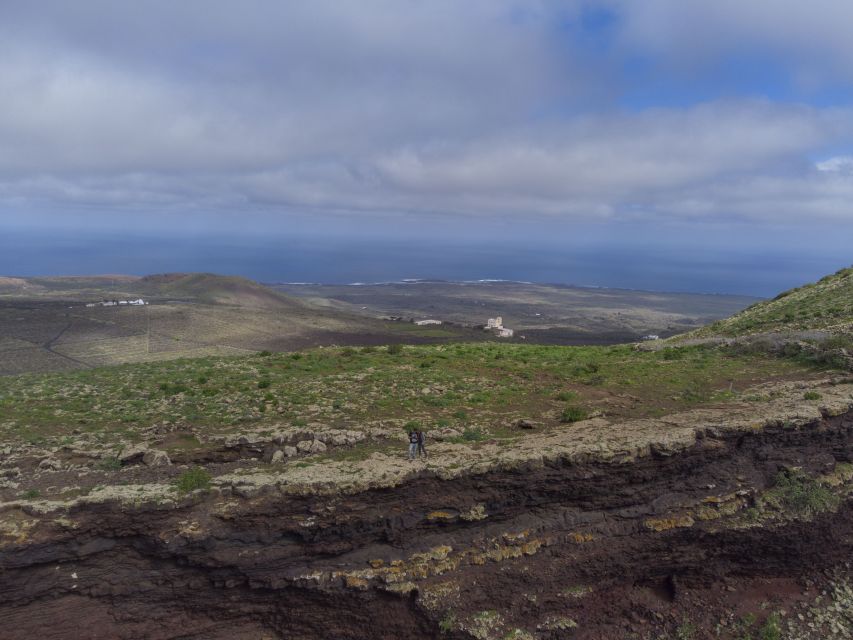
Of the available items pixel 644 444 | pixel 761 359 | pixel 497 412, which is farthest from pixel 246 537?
pixel 761 359

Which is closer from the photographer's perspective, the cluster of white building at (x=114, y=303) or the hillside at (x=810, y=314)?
the hillside at (x=810, y=314)

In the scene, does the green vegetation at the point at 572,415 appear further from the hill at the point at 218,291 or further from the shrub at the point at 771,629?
the hill at the point at 218,291

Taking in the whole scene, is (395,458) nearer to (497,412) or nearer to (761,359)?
(497,412)

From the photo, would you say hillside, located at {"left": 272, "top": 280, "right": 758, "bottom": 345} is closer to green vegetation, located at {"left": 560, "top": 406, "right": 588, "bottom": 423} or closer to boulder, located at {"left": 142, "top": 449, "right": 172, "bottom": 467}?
green vegetation, located at {"left": 560, "top": 406, "right": 588, "bottom": 423}

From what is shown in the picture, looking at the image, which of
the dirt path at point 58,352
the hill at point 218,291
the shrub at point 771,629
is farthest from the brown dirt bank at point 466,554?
the hill at point 218,291

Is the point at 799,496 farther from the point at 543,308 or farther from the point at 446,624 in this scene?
the point at 543,308

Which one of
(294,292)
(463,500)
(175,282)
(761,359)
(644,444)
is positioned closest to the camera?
(463,500)
